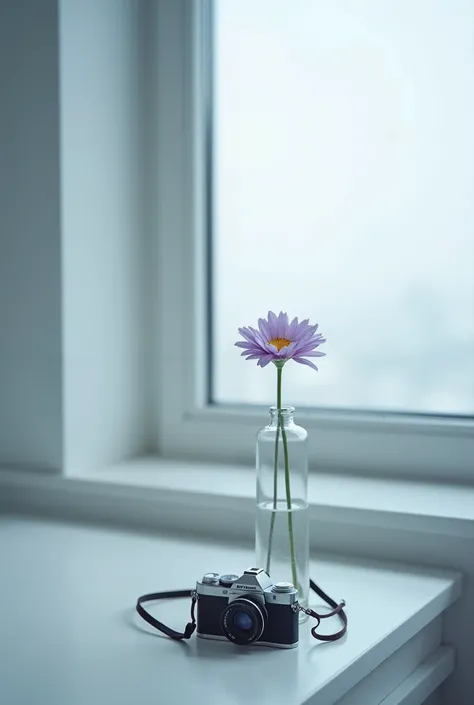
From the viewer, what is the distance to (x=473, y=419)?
4.11 ft

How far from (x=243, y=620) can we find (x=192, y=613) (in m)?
0.07

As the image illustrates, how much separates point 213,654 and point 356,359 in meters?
0.67

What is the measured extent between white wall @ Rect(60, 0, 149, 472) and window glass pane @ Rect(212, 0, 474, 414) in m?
0.14

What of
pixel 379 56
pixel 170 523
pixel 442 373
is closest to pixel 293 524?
pixel 170 523

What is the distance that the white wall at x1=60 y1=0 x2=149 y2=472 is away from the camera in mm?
1324

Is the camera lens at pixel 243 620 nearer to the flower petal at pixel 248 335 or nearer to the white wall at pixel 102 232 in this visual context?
the flower petal at pixel 248 335

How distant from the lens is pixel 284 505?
886 millimetres

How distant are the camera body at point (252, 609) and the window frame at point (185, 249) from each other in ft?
1.95

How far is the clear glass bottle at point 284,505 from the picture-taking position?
2.85 ft

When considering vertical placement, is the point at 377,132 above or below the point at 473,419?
above

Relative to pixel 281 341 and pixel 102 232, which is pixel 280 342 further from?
pixel 102 232

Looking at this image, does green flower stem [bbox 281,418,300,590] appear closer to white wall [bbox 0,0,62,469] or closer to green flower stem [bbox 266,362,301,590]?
green flower stem [bbox 266,362,301,590]

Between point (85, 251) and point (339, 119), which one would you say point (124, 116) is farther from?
point (339, 119)

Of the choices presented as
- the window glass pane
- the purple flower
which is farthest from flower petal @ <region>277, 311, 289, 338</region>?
the window glass pane
